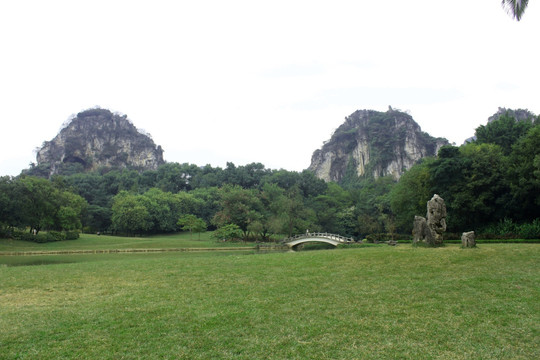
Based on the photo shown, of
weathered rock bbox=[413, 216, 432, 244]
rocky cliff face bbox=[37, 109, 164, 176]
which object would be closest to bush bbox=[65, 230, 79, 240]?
weathered rock bbox=[413, 216, 432, 244]

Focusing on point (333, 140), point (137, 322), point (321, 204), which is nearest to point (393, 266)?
point (137, 322)

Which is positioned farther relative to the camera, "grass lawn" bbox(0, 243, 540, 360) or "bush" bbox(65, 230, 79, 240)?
"bush" bbox(65, 230, 79, 240)

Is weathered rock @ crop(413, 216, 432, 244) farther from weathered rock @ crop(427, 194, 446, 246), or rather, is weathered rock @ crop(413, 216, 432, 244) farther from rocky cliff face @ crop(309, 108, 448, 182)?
rocky cliff face @ crop(309, 108, 448, 182)

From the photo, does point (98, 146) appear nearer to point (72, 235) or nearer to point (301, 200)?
point (72, 235)

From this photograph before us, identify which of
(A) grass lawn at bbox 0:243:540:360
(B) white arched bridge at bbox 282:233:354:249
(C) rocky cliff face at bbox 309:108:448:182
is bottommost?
(B) white arched bridge at bbox 282:233:354:249

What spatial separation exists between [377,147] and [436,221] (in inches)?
4416

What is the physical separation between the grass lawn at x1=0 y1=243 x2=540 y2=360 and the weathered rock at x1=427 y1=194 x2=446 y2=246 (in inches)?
237

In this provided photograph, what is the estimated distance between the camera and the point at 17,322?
8.03m

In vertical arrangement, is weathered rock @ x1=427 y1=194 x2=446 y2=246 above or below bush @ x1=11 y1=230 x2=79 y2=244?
above

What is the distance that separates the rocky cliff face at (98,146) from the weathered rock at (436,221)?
125m

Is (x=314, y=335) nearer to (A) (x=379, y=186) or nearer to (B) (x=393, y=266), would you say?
(B) (x=393, y=266)

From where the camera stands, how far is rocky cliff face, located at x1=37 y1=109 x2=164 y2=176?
5054 inches

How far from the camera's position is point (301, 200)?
65125 mm

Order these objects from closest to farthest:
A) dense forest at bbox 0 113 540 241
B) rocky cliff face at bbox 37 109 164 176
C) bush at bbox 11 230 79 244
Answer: dense forest at bbox 0 113 540 241, bush at bbox 11 230 79 244, rocky cliff face at bbox 37 109 164 176
